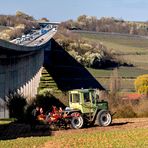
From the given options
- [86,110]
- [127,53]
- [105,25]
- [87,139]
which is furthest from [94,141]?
[105,25]

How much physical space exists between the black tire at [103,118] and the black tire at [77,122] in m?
1.08

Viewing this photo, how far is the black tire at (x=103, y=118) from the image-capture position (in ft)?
99.3

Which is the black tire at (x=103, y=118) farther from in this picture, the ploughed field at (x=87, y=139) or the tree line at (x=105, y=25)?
the tree line at (x=105, y=25)

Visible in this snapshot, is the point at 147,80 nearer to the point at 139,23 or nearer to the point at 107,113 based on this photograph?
the point at 107,113

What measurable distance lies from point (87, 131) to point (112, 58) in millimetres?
68468

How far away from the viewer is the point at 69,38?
4038 inches

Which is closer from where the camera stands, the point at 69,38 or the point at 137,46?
the point at 69,38

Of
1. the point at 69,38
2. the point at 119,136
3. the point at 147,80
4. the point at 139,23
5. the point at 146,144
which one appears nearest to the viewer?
the point at 146,144

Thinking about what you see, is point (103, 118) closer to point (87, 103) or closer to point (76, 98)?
point (87, 103)

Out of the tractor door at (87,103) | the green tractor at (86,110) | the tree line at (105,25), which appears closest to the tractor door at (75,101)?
the green tractor at (86,110)

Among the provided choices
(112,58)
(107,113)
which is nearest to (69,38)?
(112,58)

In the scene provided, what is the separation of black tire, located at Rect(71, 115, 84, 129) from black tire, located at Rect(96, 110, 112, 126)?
1.08 metres

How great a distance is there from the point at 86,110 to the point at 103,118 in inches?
49.0

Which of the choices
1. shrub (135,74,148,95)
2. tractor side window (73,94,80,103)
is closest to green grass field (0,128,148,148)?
tractor side window (73,94,80,103)
